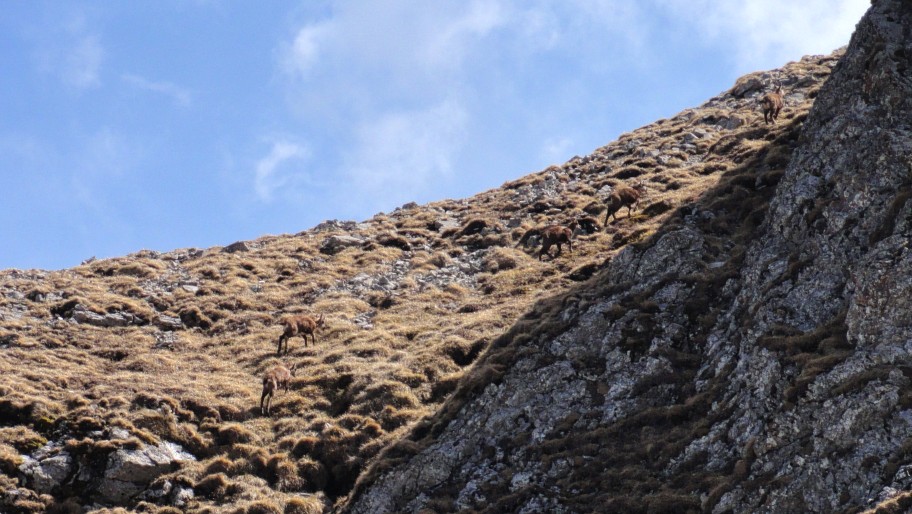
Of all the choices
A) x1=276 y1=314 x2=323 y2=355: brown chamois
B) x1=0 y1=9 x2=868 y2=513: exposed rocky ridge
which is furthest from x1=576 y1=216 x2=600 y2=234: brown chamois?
x1=276 y1=314 x2=323 y2=355: brown chamois

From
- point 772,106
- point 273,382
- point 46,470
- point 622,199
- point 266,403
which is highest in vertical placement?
point 772,106

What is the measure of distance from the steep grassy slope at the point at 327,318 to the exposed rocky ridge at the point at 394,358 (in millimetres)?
108

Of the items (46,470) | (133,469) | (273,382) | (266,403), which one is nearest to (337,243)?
(266,403)

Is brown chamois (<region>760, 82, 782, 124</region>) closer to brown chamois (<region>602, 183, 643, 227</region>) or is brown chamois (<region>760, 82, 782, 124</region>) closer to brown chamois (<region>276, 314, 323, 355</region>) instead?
brown chamois (<region>602, 183, 643, 227</region>)

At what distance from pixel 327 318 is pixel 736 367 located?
22179mm

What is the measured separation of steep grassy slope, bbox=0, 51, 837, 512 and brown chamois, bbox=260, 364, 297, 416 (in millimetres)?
404

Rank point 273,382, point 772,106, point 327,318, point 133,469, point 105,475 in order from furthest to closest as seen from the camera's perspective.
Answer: point 772,106, point 327,318, point 273,382, point 133,469, point 105,475

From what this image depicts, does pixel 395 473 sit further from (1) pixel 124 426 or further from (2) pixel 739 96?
(2) pixel 739 96

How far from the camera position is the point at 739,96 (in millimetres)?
63344

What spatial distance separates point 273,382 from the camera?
2988 cm

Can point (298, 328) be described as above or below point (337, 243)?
below

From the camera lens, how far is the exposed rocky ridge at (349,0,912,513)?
17.0 m

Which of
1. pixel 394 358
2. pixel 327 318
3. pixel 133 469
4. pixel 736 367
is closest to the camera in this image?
pixel 736 367

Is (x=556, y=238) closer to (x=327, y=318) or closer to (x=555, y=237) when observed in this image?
(x=555, y=237)
